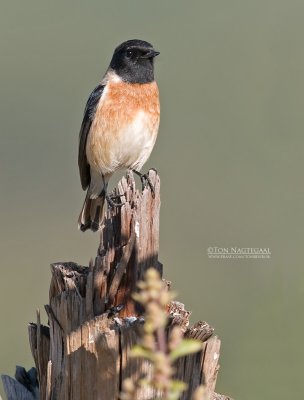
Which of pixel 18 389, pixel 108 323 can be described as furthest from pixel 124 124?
pixel 108 323

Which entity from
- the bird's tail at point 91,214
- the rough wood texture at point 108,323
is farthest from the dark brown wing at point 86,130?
the rough wood texture at point 108,323

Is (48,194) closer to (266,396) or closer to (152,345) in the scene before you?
(266,396)

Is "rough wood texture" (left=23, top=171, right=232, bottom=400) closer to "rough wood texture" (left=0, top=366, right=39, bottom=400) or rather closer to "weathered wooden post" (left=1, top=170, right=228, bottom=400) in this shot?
"weathered wooden post" (left=1, top=170, right=228, bottom=400)

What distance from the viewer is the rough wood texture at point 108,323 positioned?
547 cm

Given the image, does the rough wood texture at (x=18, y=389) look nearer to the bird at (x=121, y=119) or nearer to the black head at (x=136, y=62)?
the bird at (x=121, y=119)

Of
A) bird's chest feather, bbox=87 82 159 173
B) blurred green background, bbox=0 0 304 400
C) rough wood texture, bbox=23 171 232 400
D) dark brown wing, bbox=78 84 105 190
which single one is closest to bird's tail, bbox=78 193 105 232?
dark brown wing, bbox=78 84 105 190

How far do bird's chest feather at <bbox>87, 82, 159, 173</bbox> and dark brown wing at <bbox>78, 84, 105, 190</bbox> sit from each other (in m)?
0.07

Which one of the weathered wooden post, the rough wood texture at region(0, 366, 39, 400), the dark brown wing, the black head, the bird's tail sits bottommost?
the rough wood texture at region(0, 366, 39, 400)

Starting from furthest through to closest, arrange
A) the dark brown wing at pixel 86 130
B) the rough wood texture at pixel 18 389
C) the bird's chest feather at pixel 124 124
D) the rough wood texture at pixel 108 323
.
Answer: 1. the dark brown wing at pixel 86 130
2. the bird's chest feather at pixel 124 124
3. the rough wood texture at pixel 18 389
4. the rough wood texture at pixel 108 323

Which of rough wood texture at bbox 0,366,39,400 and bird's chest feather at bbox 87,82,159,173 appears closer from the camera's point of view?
rough wood texture at bbox 0,366,39,400

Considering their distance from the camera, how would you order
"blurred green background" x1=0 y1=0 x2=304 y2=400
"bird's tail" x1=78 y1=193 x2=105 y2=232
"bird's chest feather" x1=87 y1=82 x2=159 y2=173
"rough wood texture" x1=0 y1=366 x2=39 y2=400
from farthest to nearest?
"blurred green background" x1=0 y1=0 x2=304 y2=400, "bird's tail" x1=78 y1=193 x2=105 y2=232, "bird's chest feather" x1=87 y1=82 x2=159 y2=173, "rough wood texture" x1=0 y1=366 x2=39 y2=400

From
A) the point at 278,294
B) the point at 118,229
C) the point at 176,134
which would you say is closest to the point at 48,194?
the point at 176,134

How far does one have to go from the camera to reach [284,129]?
21094 mm

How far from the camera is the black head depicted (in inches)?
357
